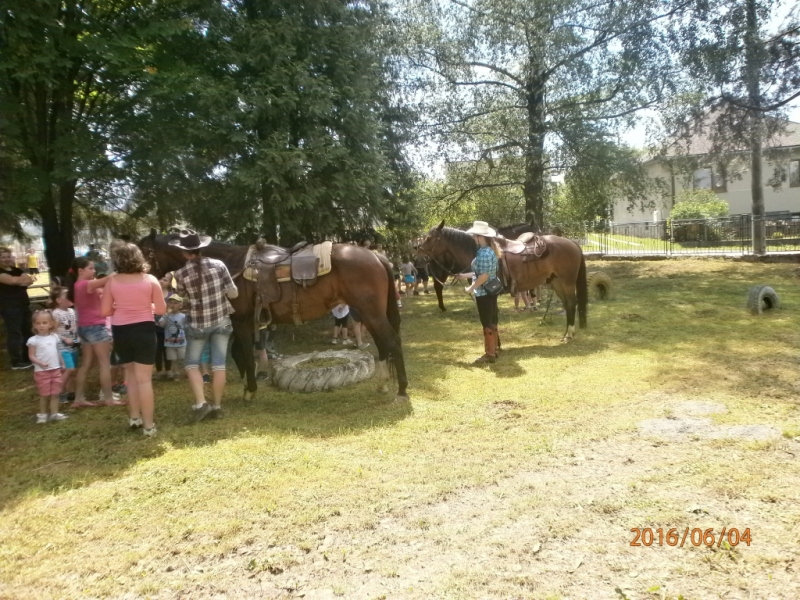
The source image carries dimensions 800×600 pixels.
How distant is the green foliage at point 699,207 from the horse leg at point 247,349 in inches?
1208

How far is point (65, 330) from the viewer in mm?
6676

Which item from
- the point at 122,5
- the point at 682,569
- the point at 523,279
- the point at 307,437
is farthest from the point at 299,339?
the point at 682,569

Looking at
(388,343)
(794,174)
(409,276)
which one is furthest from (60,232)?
(794,174)

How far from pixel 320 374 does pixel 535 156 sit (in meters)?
13.6

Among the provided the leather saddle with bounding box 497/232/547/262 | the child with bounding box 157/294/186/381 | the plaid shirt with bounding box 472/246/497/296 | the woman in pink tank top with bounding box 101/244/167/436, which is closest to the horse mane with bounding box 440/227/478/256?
the leather saddle with bounding box 497/232/547/262

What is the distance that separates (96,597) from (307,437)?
2524 mm

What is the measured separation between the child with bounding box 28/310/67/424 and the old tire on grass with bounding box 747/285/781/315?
38.4 ft

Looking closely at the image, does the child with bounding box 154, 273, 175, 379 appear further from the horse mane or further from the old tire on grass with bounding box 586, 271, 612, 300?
the old tire on grass with bounding box 586, 271, 612, 300

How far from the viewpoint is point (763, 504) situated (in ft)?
11.5

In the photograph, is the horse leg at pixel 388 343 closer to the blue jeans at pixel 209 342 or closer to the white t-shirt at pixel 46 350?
the blue jeans at pixel 209 342

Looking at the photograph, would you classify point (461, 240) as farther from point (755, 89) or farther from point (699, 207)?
point (699, 207)

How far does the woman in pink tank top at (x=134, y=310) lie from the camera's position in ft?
16.9

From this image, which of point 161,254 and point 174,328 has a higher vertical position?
point 161,254
